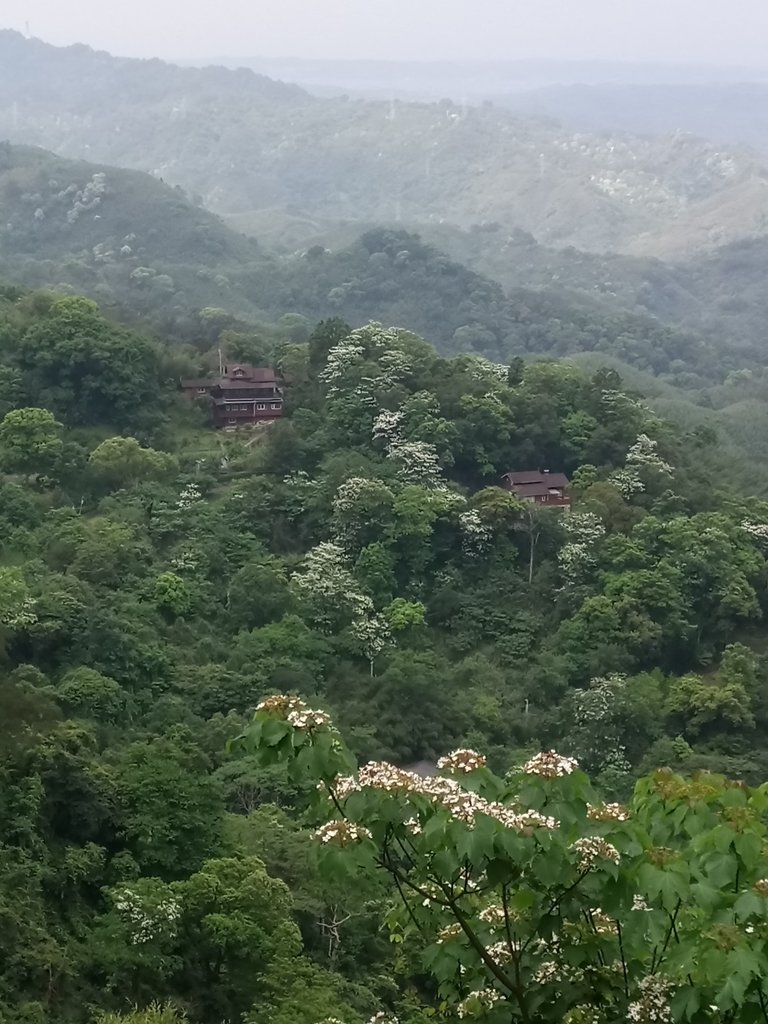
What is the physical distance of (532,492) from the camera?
19625 millimetres

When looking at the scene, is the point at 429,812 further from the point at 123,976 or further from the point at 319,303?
the point at 319,303

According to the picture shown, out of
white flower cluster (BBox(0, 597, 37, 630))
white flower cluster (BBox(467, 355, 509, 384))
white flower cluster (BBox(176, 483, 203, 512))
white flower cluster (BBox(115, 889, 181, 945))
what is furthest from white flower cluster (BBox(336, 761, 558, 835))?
white flower cluster (BBox(467, 355, 509, 384))

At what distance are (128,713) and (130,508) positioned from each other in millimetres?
5309

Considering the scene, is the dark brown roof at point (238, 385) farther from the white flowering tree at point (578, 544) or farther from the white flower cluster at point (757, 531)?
the white flower cluster at point (757, 531)

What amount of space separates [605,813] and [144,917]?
20.4 feet

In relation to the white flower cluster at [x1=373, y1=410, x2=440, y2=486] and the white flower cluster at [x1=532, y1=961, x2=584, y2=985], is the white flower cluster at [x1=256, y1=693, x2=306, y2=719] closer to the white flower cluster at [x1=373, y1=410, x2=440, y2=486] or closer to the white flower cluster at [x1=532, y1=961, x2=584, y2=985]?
the white flower cluster at [x1=532, y1=961, x2=584, y2=985]

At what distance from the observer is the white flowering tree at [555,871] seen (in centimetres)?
242

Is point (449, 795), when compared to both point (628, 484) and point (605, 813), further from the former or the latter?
point (628, 484)

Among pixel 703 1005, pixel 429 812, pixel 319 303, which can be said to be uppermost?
pixel 429 812

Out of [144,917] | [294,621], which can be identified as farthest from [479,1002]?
[294,621]

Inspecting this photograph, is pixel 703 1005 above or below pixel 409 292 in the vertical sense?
above

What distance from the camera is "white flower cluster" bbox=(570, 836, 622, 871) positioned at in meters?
2.61

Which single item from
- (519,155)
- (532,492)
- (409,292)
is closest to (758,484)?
(532,492)

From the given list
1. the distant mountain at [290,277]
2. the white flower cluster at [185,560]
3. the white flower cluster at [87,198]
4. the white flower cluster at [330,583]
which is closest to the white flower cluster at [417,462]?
the white flower cluster at [330,583]
